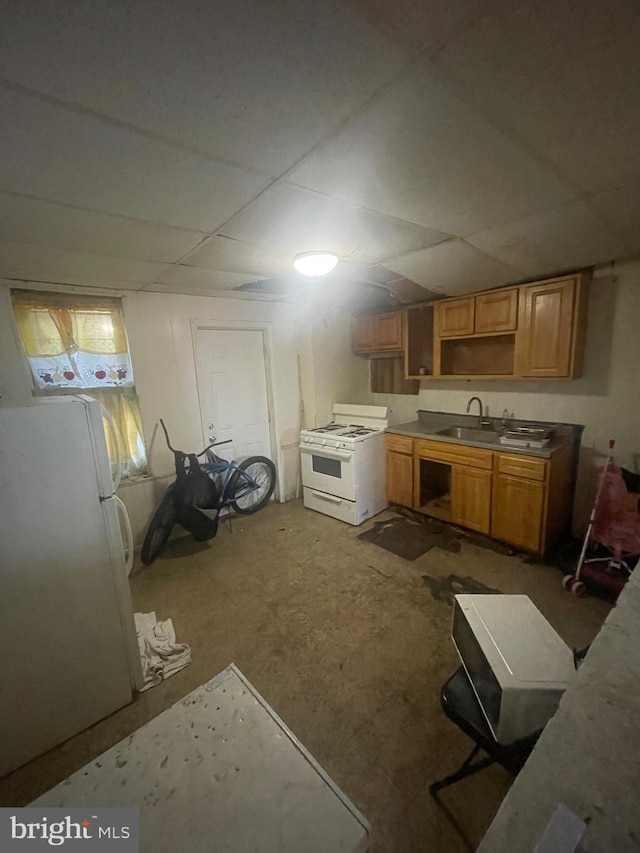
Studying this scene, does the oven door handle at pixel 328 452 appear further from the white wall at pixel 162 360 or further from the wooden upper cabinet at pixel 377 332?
the wooden upper cabinet at pixel 377 332

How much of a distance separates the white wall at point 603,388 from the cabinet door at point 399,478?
120 cm

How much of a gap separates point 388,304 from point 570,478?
252 cm

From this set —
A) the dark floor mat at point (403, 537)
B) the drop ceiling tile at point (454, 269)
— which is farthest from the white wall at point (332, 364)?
the dark floor mat at point (403, 537)

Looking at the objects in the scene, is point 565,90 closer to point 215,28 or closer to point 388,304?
point 215,28

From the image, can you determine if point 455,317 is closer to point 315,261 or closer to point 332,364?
point 332,364

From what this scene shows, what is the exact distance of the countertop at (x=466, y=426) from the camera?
2.77 metres

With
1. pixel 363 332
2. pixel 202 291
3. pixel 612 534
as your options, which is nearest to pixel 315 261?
pixel 202 291

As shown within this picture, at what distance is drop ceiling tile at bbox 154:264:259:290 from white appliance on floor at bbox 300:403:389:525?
174cm

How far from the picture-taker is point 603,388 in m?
2.81

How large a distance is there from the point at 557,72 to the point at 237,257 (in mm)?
1859

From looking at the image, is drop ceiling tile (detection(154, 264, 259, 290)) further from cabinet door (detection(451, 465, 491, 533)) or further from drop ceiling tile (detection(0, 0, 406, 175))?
cabinet door (detection(451, 465, 491, 533))

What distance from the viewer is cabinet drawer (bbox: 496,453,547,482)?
8.79 feet

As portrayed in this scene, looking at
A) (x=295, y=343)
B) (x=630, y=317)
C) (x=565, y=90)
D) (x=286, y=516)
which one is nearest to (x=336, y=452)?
(x=286, y=516)

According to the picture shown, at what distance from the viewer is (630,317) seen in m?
2.62
